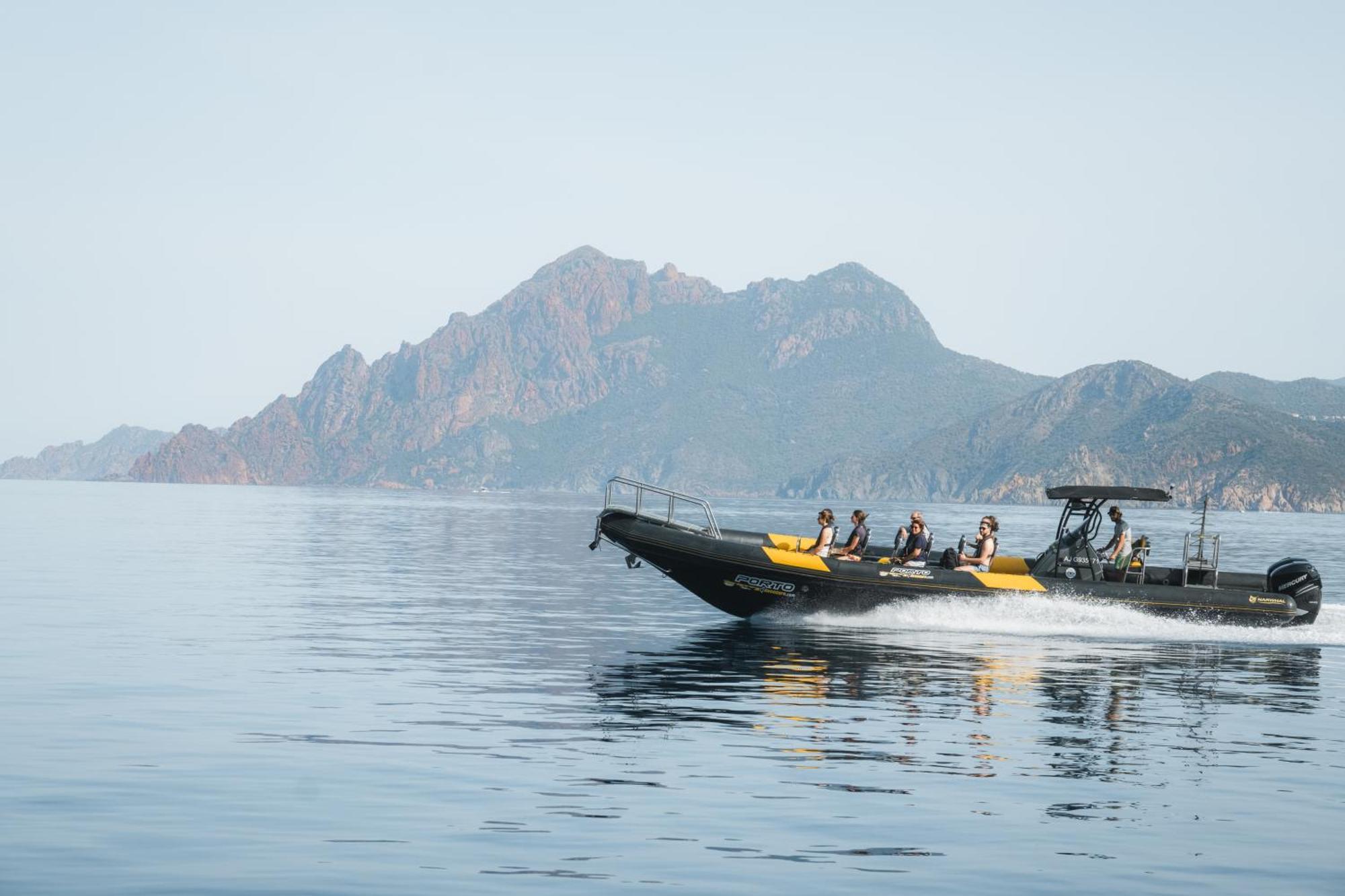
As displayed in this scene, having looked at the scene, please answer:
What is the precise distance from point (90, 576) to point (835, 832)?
36.2m

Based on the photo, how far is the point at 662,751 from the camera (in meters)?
15.7

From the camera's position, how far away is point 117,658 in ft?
76.1

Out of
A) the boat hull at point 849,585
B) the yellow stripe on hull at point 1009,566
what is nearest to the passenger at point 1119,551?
the boat hull at point 849,585

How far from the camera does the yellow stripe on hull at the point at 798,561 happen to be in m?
29.1

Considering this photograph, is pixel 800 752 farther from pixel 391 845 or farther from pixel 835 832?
pixel 391 845

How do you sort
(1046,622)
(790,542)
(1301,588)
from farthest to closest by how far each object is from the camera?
(790,542) < (1301,588) < (1046,622)

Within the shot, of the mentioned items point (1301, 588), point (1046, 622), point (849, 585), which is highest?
point (1301, 588)

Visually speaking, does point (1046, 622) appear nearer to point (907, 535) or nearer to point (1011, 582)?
point (1011, 582)

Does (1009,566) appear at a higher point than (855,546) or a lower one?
lower

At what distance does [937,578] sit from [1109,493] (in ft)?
12.2

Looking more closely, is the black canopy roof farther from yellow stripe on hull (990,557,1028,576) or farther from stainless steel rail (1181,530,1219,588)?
yellow stripe on hull (990,557,1028,576)

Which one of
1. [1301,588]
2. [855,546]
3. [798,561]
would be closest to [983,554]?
[855,546]

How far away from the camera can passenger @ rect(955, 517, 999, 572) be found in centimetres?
2986

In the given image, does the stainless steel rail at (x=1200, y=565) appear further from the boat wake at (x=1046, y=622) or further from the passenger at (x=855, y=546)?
the passenger at (x=855, y=546)
